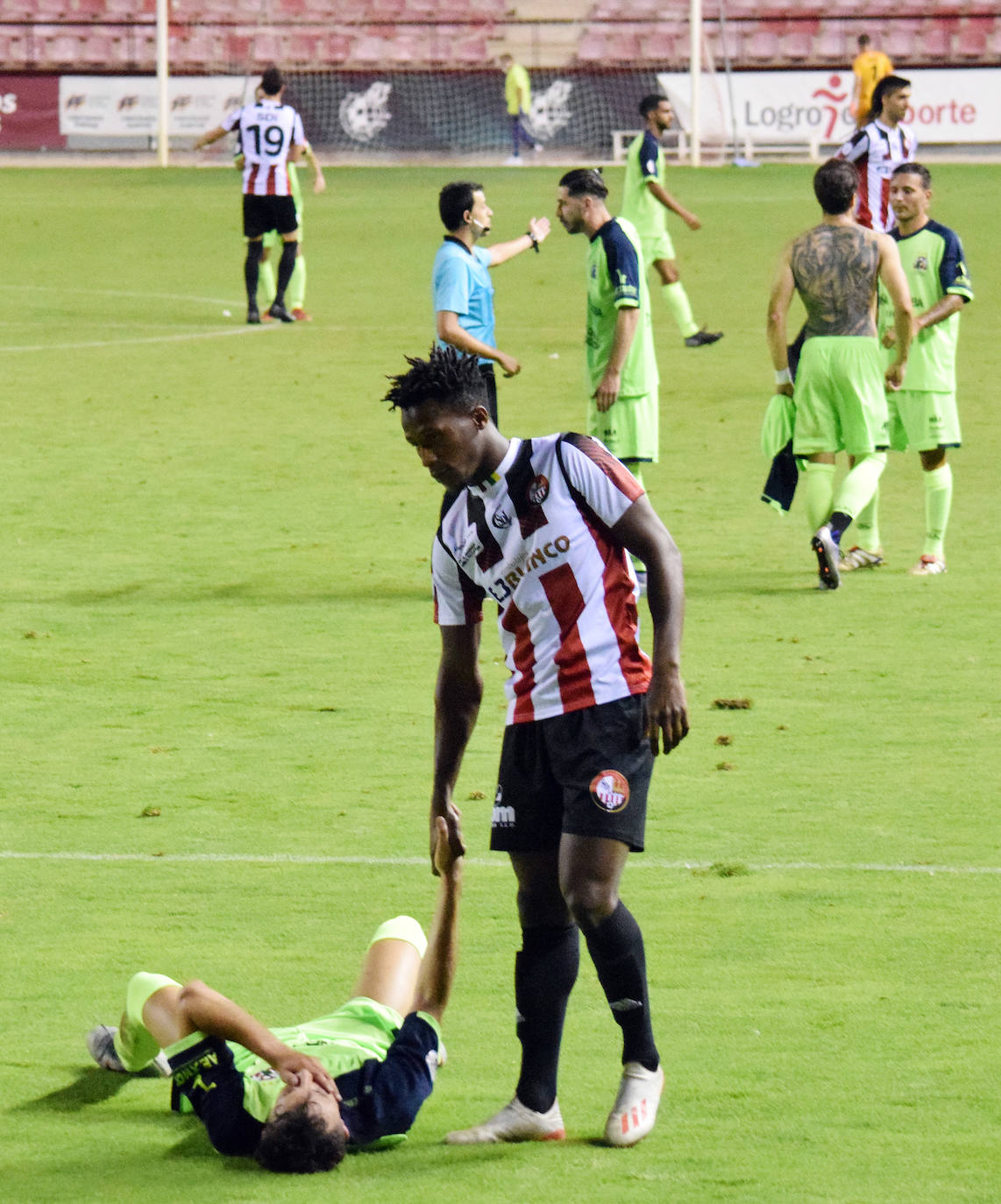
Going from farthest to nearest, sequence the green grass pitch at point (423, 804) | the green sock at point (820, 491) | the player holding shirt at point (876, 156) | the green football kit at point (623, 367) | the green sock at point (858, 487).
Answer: the player holding shirt at point (876, 156) → the green sock at point (820, 491) → the green sock at point (858, 487) → the green football kit at point (623, 367) → the green grass pitch at point (423, 804)

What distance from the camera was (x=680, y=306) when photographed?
64.9 feet

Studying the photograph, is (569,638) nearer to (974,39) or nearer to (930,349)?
(930,349)

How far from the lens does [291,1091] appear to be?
166 inches

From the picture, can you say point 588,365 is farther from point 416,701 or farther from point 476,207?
point 416,701

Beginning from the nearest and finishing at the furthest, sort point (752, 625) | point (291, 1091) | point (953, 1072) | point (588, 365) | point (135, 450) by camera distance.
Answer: point (291, 1091) < point (953, 1072) < point (752, 625) < point (588, 365) < point (135, 450)

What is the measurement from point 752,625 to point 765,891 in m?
3.85

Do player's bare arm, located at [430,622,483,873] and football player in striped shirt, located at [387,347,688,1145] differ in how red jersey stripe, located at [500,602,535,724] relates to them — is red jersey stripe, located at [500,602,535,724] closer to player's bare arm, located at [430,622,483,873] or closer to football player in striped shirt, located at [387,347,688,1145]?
football player in striped shirt, located at [387,347,688,1145]

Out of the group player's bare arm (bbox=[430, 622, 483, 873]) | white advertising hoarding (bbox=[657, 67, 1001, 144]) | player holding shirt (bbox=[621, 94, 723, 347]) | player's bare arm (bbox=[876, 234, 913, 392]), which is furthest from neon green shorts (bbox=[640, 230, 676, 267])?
white advertising hoarding (bbox=[657, 67, 1001, 144])

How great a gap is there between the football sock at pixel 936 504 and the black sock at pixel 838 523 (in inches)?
27.2

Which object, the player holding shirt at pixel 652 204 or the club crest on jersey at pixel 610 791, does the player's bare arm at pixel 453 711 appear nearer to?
the club crest on jersey at pixel 610 791

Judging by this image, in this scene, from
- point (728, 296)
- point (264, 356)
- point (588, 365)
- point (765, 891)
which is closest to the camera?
point (765, 891)

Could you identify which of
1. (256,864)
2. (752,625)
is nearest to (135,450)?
(752,625)

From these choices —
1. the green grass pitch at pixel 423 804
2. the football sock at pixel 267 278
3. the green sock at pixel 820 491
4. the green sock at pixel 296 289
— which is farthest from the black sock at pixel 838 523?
the football sock at pixel 267 278

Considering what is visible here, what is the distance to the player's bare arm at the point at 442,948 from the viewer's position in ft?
15.4
